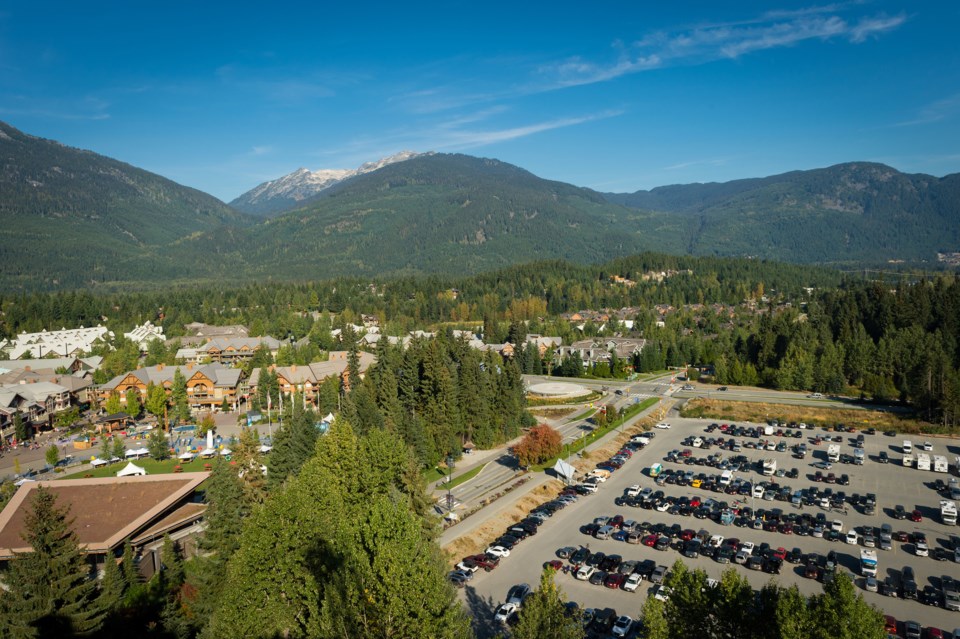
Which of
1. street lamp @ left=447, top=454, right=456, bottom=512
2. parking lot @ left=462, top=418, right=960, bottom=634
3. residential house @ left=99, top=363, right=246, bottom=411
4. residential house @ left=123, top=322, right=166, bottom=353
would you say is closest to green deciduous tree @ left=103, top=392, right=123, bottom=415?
residential house @ left=99, top=363, right=246, bottom=411

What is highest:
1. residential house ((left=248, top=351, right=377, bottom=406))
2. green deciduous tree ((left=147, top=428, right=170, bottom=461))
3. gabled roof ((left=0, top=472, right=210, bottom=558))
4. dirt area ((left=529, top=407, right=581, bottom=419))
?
gabled roof ((left=0, top=472, right=210, bottom=558))

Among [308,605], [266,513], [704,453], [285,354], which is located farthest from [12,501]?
[285,354]

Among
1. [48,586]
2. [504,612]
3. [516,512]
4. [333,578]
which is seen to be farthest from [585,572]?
[48,586]

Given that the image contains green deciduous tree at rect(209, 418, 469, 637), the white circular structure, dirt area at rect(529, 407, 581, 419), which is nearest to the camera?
green deciduous tree at rect(209, 418, 469, 637)

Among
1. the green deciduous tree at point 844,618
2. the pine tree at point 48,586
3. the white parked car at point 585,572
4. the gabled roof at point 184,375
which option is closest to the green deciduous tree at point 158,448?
the gabled roof at point 184,375

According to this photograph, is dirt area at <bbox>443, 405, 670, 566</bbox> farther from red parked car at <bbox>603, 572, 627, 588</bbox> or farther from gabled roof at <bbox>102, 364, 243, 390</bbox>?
gabled roof at <bbox>102, 364, 243, 390</bbox>

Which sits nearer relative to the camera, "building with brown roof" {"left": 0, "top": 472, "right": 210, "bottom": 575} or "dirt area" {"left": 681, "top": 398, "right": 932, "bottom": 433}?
"building with brown roof" {"left": 0, "top": 472, "right": 210, "bottom": 575}
